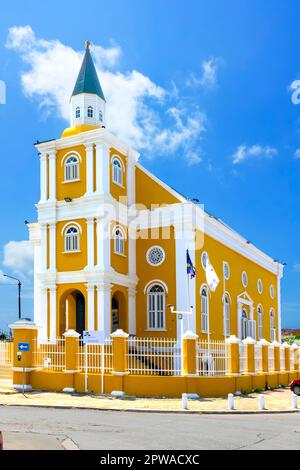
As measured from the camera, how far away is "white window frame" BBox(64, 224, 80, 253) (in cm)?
3100

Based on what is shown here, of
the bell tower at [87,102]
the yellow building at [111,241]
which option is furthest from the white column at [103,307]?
the bell tower at [87,102]

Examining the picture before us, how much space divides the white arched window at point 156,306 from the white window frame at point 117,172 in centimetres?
559

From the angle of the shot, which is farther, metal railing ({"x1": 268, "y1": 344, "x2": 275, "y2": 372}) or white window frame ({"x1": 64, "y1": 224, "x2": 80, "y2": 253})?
white window frame ({"x1": 64, "y1": 224, "x2": 80, "y2": 253})

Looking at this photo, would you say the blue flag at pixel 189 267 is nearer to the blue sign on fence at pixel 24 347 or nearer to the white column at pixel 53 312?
the white column at pixel 53 312

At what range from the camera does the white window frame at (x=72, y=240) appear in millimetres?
31000

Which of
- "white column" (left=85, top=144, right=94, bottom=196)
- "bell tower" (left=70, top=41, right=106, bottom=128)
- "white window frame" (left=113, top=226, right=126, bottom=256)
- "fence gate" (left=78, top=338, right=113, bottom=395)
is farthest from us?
"bell tower" (left=70, top=41, right=106, bottom=128)

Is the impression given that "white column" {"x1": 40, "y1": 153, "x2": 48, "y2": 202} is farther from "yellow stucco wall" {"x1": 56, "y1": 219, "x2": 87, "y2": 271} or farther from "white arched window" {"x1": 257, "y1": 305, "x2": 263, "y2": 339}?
"white arched window" {"x1": 257, "y1": 305, "x2": 263, "y2": 339}

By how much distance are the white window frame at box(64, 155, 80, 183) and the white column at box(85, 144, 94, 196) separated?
81 cm

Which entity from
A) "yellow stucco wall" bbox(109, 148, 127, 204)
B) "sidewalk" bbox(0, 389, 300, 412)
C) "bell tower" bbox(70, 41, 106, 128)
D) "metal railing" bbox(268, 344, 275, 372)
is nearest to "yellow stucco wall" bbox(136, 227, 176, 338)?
"yellow stucco wall" bbox(109, 148, 127, 204)

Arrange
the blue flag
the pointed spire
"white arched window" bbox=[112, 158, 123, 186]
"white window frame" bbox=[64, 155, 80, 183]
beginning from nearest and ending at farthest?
1. the blue flag
2. "white window frame" bbox=[64, 155, 80, 183]
3. "white arched window" bbox=[112, 158, 123, 186]
4. the pointed spire

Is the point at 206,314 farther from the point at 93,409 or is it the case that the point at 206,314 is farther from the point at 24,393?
the point at 93,409

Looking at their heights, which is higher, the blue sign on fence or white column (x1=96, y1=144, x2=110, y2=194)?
white column (x1=96, y1=144, x2=110, y2=194)

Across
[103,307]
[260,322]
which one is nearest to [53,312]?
[103,307]

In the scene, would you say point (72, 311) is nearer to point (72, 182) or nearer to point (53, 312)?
point (53, 312)
